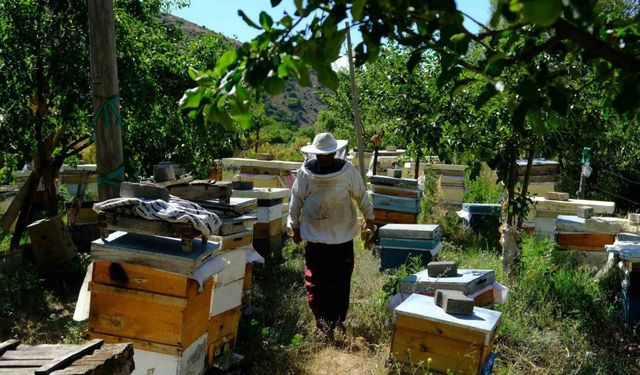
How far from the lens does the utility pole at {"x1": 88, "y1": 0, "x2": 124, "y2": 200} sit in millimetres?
3611

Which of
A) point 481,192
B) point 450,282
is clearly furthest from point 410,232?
point 481,192

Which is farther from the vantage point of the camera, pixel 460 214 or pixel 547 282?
pixel 460 214

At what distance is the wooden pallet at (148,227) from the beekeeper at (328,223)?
1.48 m

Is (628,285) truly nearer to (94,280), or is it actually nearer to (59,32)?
(94,280)

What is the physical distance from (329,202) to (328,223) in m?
0.15

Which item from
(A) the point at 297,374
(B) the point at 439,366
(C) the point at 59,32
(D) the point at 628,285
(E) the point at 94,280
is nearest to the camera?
(E) the point at 94,280

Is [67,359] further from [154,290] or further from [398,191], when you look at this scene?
[398,191]

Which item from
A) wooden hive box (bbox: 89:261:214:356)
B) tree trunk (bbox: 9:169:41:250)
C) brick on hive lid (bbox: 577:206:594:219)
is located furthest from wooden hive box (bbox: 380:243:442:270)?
tree trunk (bbox: 9:169:41:250)

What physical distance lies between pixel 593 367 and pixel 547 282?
1173 millimetres

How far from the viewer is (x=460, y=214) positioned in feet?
27.3

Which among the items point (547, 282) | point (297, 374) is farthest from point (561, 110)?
point (547, 282)

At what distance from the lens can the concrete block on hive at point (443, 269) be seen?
4.21 meters

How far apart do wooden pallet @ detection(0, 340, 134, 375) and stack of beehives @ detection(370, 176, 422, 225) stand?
18.7 feet

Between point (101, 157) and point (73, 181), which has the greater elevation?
point (101, 157)
